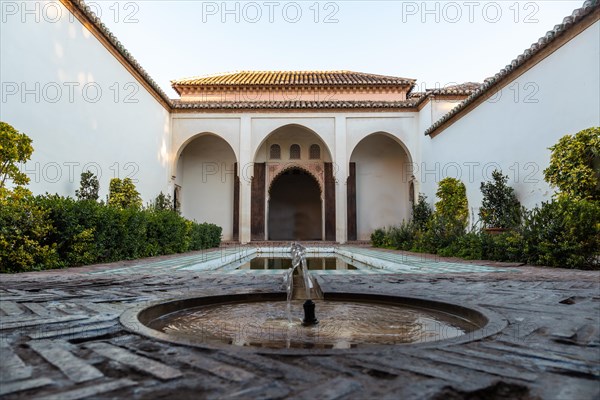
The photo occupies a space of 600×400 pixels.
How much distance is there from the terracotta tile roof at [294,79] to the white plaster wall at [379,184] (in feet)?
7.88

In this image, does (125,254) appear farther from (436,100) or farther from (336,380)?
(436,100)

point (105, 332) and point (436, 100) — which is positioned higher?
point (436, 100)

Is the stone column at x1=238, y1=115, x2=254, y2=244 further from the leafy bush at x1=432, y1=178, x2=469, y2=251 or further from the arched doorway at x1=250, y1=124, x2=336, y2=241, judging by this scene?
the leafy bush at x1=432, y1=178, x2=469, y2=251

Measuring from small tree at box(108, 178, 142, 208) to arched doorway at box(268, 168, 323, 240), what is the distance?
1050cm

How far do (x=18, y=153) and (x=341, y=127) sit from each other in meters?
12.1

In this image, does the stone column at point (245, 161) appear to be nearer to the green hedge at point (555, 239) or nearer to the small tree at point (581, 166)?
the green hedge at point (555, 239)

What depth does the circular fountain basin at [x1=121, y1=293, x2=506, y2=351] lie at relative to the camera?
1856 millimetres

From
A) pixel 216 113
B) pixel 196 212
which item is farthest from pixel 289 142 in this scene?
pixel 196 212

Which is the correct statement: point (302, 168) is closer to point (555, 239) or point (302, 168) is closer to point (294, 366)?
point (555, 239)

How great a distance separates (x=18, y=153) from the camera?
21.0ft

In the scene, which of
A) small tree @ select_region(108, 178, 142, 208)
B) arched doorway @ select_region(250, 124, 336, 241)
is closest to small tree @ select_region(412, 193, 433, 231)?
arched doorway @ select_region(250, 124, 336, 241)

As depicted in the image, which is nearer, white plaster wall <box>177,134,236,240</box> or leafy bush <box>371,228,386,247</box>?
leafy bush <box>371,228,386,247</box>

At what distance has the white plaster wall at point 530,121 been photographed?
294 inches

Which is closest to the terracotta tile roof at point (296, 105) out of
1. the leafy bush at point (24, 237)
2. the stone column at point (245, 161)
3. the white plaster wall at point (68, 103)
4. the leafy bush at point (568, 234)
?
the stone column at point (245, 161)
